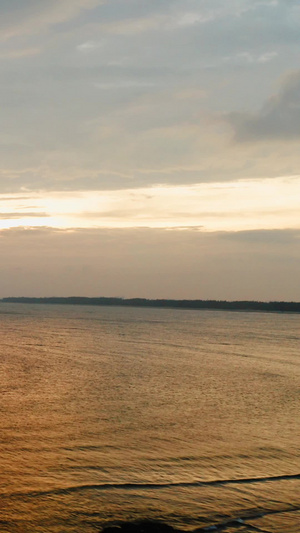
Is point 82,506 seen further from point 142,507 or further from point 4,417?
point 4,417

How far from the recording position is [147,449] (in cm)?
1622

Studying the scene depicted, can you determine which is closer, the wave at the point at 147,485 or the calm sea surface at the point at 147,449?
the calm sea surface at the point at 147,449

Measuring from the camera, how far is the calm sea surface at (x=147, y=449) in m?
11.2

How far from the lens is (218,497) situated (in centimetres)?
1207

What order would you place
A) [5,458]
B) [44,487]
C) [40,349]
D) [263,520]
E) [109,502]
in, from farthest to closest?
[40,349] < [5,458] < [44,487] < [109,502] < [263,520]

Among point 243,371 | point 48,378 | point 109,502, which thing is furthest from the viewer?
point 243,371

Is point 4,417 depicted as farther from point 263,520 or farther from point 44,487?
point 263,520

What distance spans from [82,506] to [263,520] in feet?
11.6

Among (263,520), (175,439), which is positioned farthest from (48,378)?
(263,520)

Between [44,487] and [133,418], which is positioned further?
[133,418]

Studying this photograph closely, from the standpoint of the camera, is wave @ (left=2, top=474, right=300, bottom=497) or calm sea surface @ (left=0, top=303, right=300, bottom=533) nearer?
calm sea surface @ (left=0, top=303, right=300, bottom=533)

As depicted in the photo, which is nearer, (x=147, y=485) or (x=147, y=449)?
(x=147, y=485)

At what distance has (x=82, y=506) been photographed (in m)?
11.4

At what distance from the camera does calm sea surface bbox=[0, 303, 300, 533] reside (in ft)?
36.7
